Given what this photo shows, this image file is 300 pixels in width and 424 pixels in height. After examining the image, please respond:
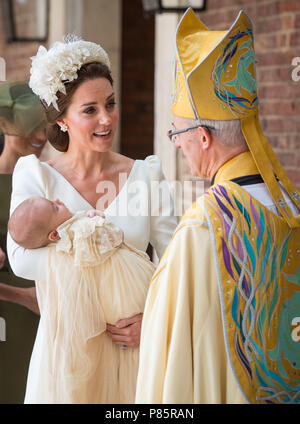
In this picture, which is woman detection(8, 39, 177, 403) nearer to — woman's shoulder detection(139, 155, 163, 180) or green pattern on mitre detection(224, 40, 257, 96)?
woman's shoulder detection(139, 155, 163, 180)

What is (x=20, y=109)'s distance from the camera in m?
2.83

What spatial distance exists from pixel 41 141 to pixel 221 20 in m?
2.30

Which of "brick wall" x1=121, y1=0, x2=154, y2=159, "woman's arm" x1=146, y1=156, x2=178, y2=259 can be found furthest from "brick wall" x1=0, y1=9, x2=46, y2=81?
"woman's arm" x1=146, y1=156, x2=178, y2=259

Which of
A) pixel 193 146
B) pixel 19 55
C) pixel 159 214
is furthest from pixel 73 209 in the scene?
pixel 19 55

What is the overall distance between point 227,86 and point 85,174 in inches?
24.9

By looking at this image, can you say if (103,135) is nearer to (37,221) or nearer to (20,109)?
(37,221)

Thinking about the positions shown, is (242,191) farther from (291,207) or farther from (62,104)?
(62,104)

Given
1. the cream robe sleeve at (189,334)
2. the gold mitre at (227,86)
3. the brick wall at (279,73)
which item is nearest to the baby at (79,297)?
the cream robe sleeve at (189,334)

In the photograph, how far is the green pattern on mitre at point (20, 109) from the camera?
2.81m

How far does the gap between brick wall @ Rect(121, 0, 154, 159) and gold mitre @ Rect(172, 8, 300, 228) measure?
5125mm

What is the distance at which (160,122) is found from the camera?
202 inches

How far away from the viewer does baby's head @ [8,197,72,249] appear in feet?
7.50

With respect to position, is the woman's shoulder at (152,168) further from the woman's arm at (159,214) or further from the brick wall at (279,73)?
the brick wall at (279,73)
